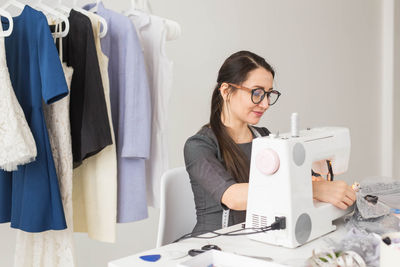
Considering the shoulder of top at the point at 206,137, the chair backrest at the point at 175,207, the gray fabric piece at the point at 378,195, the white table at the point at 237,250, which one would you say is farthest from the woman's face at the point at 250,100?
the white table at the point at 237,250

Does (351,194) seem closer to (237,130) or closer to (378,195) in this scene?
(378,195)

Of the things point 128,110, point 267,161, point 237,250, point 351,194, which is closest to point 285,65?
point 128,110

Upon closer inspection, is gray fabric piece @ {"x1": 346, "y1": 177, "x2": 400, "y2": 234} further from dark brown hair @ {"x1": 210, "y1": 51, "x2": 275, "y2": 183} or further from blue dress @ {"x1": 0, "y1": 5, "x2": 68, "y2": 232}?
blue dress @ {"x1": 0, "y1": 5, "x2": 68, "y2": 232}

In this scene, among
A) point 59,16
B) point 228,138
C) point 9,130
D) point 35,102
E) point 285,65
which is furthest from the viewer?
point 285,65

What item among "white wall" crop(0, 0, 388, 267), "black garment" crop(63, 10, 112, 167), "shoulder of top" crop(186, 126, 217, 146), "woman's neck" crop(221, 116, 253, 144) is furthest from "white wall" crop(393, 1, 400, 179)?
"black garment" crop(63, 10, 112, 167)

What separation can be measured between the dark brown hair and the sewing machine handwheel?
496 millimetres

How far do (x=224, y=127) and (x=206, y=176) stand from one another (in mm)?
316

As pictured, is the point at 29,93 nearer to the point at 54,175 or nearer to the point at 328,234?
the point at 54,175

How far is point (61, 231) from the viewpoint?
162 cm

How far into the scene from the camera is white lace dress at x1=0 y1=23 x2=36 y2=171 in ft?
4.48

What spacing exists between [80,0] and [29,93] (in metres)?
0.80

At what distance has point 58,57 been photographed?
146 centimetres

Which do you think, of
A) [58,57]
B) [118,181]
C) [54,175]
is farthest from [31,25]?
[118,181]

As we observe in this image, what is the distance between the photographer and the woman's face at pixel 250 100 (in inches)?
65.3
